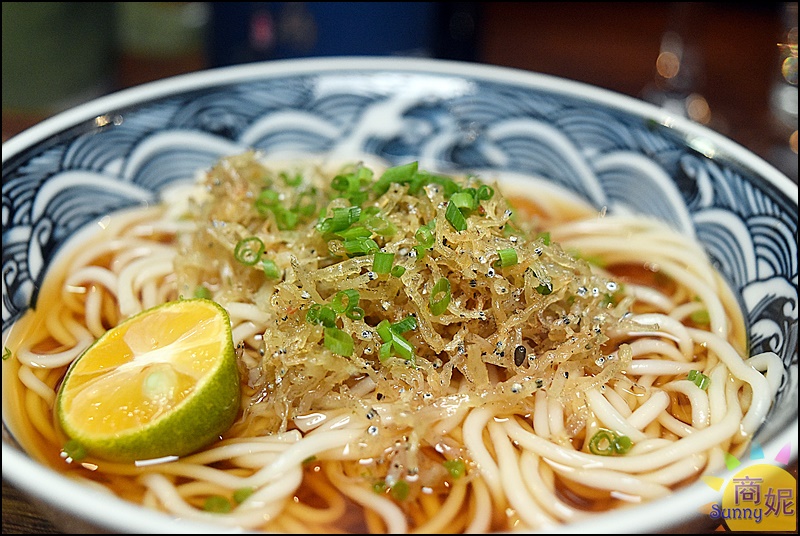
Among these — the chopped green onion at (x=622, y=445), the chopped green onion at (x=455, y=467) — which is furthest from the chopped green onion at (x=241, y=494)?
the chopped green onion at (x=622, y=445)

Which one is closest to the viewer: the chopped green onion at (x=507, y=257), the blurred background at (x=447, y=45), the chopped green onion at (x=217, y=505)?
the chopped green onion at (x=217, y=505)

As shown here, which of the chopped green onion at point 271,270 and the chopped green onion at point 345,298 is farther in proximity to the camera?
the chopped green onion at point 271,270

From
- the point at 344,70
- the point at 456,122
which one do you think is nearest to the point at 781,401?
the point at 456,122

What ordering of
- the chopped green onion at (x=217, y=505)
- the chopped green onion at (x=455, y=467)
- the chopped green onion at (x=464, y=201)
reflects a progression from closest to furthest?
the chopped green onion at (x=217, y=505)
the chopped green onion at (x=455, y=467)
the chopped green onion at (x=464, y=201)

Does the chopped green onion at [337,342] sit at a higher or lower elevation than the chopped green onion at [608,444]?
higher

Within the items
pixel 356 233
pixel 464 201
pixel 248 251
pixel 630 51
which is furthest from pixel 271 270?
pixel 630 51

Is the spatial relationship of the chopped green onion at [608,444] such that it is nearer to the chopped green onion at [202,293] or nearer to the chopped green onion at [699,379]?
the chopped green onion at [699,379]

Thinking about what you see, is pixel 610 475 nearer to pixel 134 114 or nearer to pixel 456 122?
pixel 456 122
